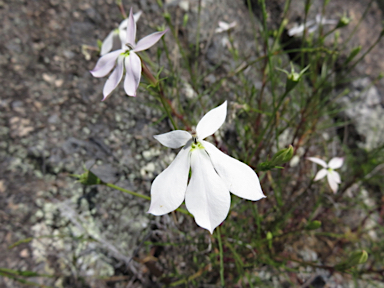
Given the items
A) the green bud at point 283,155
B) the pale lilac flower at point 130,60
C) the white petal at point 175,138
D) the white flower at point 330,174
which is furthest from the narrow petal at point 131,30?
the white flower at point 330,174

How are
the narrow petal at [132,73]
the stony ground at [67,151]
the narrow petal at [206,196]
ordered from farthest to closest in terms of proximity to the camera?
1. the stony ground at [67,151]
2. the narrow petal at [132,73]
3. the narrow petal at [206,196]

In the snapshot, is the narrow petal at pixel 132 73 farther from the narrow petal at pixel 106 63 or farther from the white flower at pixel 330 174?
the white flower at pixel 330 174

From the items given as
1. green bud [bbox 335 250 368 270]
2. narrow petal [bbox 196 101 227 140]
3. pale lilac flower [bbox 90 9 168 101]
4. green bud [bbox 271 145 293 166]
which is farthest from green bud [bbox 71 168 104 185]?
green bud [bbox 335 250 368 270]

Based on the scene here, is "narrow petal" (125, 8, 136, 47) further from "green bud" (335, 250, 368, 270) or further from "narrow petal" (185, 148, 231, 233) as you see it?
"green bud" (335, 250, 368, 270)

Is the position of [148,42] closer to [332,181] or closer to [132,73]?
[132,73]

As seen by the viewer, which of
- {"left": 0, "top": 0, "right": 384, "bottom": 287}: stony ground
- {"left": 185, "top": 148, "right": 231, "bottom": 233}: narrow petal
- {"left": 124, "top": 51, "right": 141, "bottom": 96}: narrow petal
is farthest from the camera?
{"left": 0, "top": 0, "right": 384, "bottom": 287}: stony ground

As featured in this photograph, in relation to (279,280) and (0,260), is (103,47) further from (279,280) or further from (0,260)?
(279,280)
